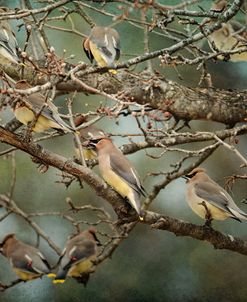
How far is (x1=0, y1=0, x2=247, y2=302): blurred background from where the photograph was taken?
494 centimetres

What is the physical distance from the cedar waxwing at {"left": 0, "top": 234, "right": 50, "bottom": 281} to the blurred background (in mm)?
373

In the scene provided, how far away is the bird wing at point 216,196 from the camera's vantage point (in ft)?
13.0

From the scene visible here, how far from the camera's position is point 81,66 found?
2943 millimetres

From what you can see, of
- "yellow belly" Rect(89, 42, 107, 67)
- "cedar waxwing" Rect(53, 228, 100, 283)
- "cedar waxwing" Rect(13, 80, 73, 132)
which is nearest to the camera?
"cedar waxwing" Rect(13, 80, 73, 132)

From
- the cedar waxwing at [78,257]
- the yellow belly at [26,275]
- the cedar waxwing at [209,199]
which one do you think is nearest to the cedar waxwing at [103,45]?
the cedar waxwing at [209,199]

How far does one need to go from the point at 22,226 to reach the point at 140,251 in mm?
715

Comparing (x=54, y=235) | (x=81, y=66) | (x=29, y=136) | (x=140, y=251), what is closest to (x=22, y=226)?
(x=54, y=235)

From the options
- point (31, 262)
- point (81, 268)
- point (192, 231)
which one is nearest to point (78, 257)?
point (81, 268)

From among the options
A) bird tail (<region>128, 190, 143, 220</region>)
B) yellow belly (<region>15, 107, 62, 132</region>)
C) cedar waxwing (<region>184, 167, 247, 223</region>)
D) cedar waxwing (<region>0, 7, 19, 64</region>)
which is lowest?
cedar waxwing (<region>184, 167, 247, 223</region>)

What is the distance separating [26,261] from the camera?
14.2 feet

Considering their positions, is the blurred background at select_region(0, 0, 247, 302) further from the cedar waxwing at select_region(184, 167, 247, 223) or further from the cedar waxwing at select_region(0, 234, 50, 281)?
the cedar waxwing at select_region(184, 167, 247, 223)

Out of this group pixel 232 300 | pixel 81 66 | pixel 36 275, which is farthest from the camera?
pixel 232 300

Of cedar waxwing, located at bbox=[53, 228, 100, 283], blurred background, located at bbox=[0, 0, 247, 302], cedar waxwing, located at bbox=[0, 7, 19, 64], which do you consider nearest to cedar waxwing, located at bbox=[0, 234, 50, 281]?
cedar waxwing, located at bbox=[53, 228, 100, 283]

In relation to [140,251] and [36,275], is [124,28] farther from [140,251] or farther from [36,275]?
[36,275]
